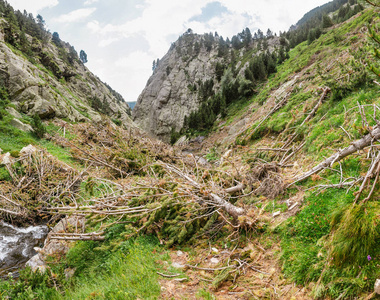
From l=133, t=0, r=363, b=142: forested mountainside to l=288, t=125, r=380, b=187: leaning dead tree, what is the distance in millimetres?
26318

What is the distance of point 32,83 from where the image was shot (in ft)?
77.5

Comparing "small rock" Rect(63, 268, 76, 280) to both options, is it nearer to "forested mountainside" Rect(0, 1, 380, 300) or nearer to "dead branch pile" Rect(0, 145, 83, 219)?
"forested mountainside" Rect(0, 1, 380, 300)

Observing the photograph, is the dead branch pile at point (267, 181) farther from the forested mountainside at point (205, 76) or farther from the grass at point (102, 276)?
the forested mountainside at point (205, 76)

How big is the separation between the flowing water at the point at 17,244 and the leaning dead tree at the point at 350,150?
8.17 metres

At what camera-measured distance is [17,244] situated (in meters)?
6.87

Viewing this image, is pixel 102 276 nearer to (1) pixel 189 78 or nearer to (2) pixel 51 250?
(2) pixel 51 250

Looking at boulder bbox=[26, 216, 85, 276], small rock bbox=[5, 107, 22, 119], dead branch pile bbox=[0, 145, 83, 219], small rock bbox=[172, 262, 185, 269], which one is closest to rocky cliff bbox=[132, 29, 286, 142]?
small rock bbox=[5, 107, 22, 119]

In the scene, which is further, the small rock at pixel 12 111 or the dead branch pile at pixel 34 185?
the small rock at pixel 12 111

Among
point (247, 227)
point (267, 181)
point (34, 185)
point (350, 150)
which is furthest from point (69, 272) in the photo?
point (350, 150)

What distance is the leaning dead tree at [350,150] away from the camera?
358cm

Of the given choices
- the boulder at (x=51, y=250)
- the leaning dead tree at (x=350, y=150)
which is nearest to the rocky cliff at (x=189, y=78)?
the boulder at (x=51, y=250)

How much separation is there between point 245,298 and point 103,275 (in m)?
2.74

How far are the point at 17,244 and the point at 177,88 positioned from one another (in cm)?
7233

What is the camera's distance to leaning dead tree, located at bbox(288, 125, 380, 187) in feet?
11.7
